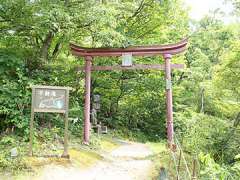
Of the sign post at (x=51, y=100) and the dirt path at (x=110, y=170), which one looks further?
the sign post at (x=51, y=100)

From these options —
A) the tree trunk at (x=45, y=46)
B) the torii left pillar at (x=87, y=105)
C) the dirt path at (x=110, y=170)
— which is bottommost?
the dirt path at (x=110, y=170)

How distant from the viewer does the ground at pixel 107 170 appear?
7.01m

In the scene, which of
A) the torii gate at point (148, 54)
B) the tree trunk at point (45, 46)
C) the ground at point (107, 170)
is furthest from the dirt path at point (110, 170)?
the tree trunk at point (45, 46)

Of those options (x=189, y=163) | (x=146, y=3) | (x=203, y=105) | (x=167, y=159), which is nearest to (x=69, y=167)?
(x=167, y=159)

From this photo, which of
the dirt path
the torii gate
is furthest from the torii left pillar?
the dirt path

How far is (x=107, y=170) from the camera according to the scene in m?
7.97

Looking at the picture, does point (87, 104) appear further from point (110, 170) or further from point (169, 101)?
point (110, 170)

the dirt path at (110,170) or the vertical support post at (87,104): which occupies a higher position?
the vertical support post at (87,104)

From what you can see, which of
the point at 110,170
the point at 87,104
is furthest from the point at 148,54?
the point at 110,170

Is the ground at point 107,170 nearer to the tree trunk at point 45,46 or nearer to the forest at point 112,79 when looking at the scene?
the forest at point 112,79

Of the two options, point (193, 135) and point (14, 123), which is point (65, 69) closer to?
point (14, 123)

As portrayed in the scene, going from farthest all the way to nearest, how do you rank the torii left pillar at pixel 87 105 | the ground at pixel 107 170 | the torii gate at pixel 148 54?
1. the torii left pillar at pixel 87 105
2. the torii gate at pixel 148 54
3. the ground at pixel 107 170

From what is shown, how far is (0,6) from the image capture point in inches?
341

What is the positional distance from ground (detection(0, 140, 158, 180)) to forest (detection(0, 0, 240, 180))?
28.3 inches
